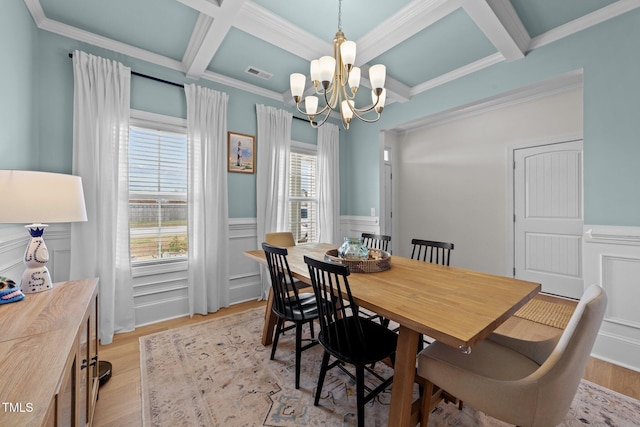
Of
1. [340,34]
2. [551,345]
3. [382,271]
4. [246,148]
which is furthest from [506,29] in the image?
[246,148]

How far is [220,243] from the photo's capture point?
118 inches

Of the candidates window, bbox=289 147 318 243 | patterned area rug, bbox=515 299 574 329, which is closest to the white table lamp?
window, bbox=289 147 318 243

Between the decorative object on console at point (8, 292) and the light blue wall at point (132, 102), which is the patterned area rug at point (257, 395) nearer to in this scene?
the decorative object on console at point (8, 292)

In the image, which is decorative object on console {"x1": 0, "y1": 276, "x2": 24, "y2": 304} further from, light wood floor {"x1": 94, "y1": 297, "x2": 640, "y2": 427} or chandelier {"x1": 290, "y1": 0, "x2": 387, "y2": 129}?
chandelier {"x1": 290, "y1": 0, "x2": 387, "y2": 129}

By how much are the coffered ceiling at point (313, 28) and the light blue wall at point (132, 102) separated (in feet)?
0.31

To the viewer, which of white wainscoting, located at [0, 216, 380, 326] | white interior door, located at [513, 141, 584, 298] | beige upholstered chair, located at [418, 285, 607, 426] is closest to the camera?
beige upholstered chair, located at [418, 285, 607, 426]

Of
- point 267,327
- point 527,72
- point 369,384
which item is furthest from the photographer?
point 527,72

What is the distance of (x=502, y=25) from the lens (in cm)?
201

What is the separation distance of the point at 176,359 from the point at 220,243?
1.25 metres

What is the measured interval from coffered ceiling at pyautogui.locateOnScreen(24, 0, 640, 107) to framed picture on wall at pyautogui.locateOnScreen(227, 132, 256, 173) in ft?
2.46

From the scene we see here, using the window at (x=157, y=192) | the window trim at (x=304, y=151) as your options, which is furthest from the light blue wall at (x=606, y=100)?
the window at (x=157, y=192)

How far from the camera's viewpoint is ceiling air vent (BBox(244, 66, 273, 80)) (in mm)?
2883

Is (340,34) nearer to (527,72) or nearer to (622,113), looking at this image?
(527,72)

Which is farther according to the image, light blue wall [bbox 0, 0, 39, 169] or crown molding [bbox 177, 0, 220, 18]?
crown molding [bbox 177, 0, 220, 18]
